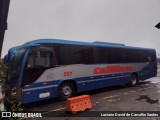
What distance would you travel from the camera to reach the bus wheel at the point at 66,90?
11.1m

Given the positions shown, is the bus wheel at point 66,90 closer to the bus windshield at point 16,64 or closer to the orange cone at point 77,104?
the orange cone at point 77,104

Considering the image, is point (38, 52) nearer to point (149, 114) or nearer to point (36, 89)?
point (36, 89)

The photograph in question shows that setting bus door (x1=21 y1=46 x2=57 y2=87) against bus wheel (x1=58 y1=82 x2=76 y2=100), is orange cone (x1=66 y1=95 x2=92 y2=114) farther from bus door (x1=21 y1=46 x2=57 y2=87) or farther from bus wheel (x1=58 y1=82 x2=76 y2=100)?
bus wheel (x1=58 y1=82 x2=76 y2=100)

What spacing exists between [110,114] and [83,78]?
4.31 metres

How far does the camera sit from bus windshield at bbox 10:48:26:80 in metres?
9.53

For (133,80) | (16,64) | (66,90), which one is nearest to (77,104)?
(66,90)

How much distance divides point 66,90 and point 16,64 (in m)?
3.06

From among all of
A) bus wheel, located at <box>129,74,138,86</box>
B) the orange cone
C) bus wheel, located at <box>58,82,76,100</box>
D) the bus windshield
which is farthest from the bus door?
bus wheel, located at <box>129,74,138,86</box>

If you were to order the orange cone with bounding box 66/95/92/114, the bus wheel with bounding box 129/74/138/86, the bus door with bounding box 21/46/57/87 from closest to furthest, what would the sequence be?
the orange cone with bounding box 66/95/92/114, the bus door with bounding box 21/46/57/87, the bus wheel with bounding box 129/74/138/86

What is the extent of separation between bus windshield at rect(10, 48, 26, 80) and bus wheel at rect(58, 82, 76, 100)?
2.55m

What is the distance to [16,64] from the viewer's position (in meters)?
9.77

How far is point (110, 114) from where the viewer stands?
8.14 meters

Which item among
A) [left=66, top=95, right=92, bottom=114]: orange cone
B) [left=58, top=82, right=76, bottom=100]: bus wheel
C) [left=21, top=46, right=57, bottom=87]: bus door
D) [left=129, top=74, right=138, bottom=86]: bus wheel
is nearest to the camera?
[left=66, top=95, right=92, bottom=114]: orange cone

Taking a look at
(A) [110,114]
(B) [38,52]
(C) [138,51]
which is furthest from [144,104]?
(C) [138,51]
